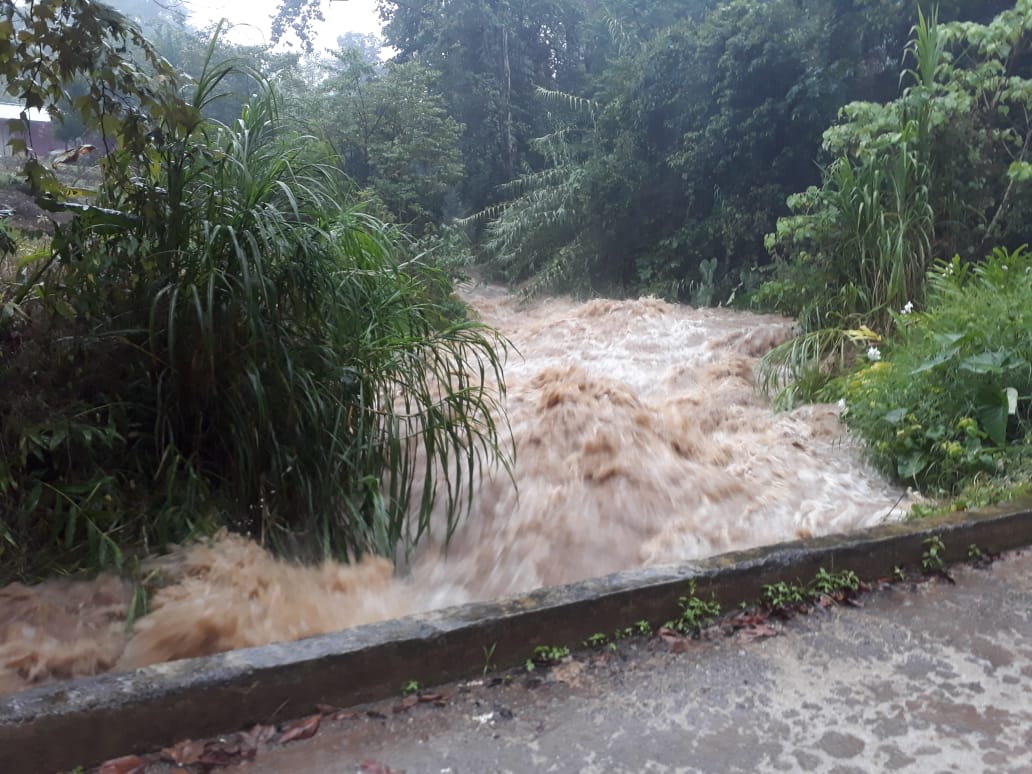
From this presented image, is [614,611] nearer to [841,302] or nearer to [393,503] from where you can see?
[393,503]

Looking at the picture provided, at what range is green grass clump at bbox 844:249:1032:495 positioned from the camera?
4.98 metres

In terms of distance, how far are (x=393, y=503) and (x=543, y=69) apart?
18.7 m

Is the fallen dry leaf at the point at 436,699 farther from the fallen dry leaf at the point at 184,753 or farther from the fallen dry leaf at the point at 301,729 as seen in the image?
the fallen dry leaf at the point at 184,753

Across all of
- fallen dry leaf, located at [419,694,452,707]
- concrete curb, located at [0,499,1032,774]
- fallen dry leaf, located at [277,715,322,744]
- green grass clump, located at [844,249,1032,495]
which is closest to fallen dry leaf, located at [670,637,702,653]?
concrete curb, located at [0,499,1032,774]

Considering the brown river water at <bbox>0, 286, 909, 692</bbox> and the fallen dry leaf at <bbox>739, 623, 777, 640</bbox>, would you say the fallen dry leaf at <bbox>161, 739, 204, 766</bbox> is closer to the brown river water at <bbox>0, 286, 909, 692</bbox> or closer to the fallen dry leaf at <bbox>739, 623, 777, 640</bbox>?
the brown river water at <bbox>0, 286, 909, 692</bbox>

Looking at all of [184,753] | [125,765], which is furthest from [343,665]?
[125,765]

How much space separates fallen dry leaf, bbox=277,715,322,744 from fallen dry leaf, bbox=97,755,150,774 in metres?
0.34

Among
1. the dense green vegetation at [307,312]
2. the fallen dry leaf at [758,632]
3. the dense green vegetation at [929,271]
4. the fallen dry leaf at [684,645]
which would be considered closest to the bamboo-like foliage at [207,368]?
the dense green vegetation at [307,312]

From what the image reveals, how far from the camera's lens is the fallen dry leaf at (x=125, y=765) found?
223cm

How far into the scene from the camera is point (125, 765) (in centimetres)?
225

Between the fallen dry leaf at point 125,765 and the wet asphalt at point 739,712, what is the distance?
0.81 ft

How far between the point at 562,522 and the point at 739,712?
2.31 m

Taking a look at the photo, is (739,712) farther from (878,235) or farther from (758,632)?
(878,235)

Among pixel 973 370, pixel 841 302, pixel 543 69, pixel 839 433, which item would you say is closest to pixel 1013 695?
pixel 973 370
